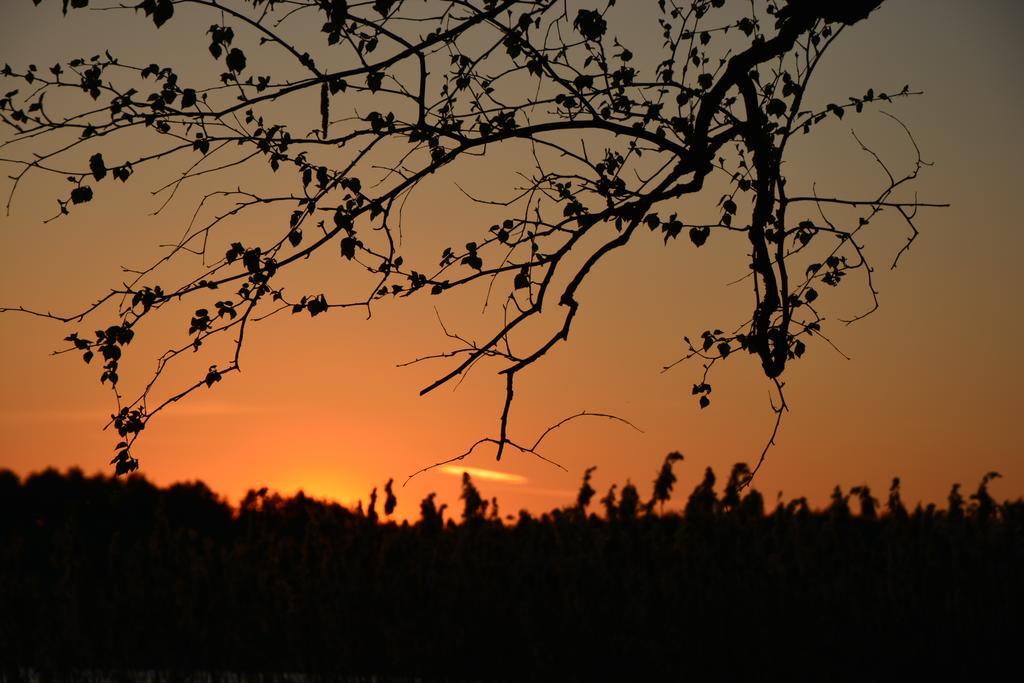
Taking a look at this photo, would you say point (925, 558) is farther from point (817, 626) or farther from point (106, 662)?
point (106, 662)

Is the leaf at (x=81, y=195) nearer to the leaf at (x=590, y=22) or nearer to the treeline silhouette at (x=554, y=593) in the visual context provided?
the leaf at (x=590, y=22)

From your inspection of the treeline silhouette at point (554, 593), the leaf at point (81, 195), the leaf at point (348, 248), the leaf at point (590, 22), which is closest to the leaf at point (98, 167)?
the leaf at point (81, 195)

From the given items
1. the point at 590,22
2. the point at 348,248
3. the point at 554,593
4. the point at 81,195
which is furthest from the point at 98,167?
the point at 554,593

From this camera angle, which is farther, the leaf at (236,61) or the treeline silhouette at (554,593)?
the treeline silhouette at (554,593)

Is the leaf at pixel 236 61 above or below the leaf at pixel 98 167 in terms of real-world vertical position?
above

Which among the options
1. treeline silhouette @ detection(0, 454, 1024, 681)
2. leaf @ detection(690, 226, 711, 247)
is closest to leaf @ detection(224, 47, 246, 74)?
leaf @ detection(690, 226, 711, 247)

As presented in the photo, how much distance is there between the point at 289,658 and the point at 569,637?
250 centimetres

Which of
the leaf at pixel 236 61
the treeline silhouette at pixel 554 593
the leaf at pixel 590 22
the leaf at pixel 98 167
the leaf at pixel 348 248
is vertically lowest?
the treeline silhouette at pixel 554 593

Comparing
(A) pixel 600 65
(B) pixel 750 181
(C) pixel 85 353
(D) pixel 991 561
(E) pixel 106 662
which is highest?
(A) pixel 600 65

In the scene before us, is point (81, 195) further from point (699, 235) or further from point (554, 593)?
point (554, 593)

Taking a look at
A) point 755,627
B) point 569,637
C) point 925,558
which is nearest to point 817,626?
point 755,627

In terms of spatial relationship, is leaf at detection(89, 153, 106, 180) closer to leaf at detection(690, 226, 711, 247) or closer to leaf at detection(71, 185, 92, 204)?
leaf at detection(71, 185, 92, 204)

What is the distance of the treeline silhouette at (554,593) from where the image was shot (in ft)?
29.6

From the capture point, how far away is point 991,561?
29.8ft
